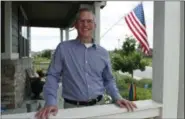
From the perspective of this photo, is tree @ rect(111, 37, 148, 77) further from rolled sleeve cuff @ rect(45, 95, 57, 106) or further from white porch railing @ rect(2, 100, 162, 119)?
rolled sleeve cuff @ rect(45, 95, 57, 106)

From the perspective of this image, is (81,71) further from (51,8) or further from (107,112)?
(51,8)

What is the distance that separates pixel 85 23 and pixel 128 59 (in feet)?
40.4

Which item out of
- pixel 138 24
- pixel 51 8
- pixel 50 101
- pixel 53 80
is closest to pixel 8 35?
pixel 53 80

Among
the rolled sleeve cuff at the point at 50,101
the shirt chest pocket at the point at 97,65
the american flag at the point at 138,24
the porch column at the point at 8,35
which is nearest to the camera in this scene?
the rolled sleeve cuff at the point at 50,101

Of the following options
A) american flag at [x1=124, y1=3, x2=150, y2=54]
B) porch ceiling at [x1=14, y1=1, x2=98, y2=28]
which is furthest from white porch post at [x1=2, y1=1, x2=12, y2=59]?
american flag at [x1=124, y1=3, x2=150, y2=54]

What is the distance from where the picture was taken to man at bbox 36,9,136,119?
6.40 feet

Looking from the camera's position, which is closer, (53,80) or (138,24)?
(53,80)

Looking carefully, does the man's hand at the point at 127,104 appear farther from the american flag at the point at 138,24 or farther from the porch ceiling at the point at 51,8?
the american flag at the point at 138,24

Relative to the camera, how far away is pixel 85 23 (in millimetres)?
2008

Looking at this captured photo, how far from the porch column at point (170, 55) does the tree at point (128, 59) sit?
12.3 m

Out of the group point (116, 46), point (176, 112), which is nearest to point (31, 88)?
point (176, 112)

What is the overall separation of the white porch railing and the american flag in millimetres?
5447

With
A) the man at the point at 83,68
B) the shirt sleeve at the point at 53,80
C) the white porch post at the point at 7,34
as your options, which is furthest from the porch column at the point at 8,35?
the shirt sleeve at the point at 53,80

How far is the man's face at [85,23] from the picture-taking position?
6.54 feet
